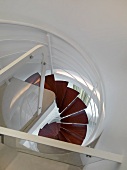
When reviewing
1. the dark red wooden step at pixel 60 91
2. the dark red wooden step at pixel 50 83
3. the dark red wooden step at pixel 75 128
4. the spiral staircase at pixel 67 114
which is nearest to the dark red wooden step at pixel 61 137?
the spiral staircase at pixel 67 114

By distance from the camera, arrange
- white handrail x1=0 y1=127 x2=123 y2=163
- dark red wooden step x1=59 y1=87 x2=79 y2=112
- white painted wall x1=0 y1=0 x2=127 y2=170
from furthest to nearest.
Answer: dark red wooden step x1=59 y1=87 x2=79 y2=112 < white painted wall x1=0 y1=0 x2=127 y2=170 < white handrail x1=0 y1=127 x2=123 y2=163

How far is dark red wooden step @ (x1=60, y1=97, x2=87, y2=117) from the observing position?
3.79m

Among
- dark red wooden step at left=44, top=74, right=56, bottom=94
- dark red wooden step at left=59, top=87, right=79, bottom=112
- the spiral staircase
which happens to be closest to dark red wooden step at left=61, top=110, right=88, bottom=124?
the spiral staircase

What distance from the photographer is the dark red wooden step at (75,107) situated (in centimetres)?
379

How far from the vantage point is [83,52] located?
2215 millimetres

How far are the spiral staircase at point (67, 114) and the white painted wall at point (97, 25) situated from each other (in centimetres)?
146

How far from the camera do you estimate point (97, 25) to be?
6.48ft

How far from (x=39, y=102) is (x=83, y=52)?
0.69 meters

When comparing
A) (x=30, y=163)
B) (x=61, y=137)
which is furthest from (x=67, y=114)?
(x=30, y=163)

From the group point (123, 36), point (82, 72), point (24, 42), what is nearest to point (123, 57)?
point (123, 36)

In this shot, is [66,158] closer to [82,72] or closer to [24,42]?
[82,72]

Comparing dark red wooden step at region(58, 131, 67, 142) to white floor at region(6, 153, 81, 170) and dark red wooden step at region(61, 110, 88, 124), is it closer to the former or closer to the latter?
dark red wooden step at region(61, 110, 88, 124)

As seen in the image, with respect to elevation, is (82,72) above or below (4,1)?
below

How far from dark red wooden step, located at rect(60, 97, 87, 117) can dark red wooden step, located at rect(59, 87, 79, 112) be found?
6cm
